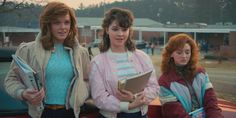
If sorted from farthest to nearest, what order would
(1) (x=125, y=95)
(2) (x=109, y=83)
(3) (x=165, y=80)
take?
(3) (x=165, y=80) < (2) (x=109, y=83) < (1) (x=125, y=95)

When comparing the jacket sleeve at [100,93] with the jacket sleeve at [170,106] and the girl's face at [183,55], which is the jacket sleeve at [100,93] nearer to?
the jacket sleeve at [170,106]

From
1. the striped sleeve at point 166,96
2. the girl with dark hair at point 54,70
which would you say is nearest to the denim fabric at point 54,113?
the girl with dark hair at point 54,70

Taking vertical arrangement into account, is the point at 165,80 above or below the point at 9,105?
above

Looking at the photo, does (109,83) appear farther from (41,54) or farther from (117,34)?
(41,54)

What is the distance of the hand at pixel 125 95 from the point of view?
2557 mm

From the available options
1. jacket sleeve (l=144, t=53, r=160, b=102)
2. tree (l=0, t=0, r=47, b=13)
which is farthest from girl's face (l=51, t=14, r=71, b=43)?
tree (l=0, t=0, r=47, b=13)

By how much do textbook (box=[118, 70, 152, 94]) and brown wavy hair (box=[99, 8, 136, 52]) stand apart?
1.17 feet

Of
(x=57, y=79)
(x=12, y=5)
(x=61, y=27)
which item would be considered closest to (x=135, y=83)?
(x=57, y=79)

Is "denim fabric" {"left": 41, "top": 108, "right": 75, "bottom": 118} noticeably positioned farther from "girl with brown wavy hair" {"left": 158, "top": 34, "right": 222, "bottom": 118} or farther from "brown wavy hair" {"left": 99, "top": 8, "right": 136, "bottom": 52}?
"girl with brown wavy hair" {"left": 158, "top": 34, "right": 222, "bottom": 118}

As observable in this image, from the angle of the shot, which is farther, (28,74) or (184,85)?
(184,85)

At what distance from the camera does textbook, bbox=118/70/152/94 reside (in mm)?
2428

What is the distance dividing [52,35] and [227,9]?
73572 mm

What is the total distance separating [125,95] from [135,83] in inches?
5.2

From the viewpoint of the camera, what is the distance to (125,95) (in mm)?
2580
